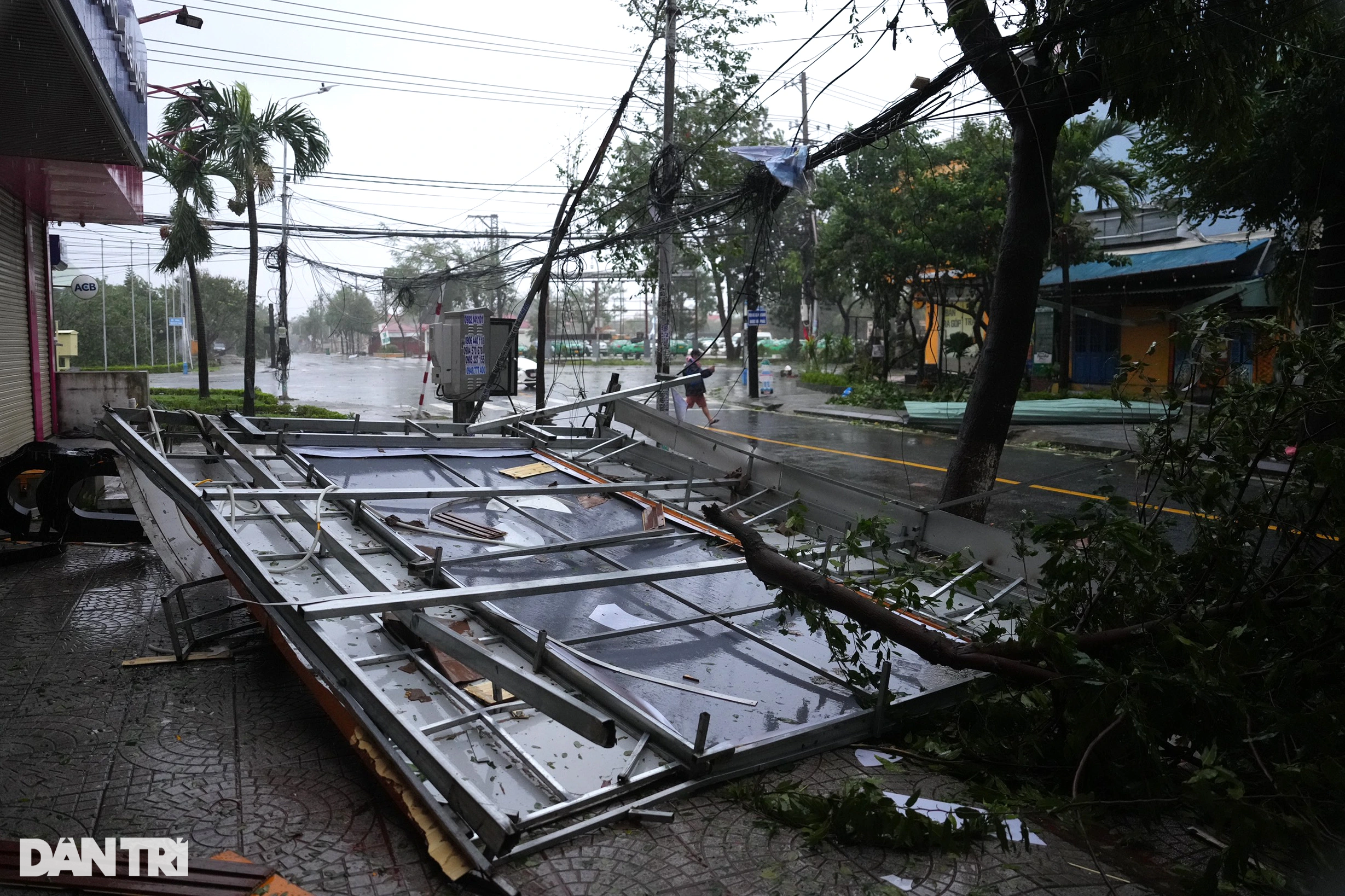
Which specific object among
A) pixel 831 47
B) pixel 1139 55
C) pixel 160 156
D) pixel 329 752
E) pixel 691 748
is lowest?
pixel 329 752

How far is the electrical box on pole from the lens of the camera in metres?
15.2

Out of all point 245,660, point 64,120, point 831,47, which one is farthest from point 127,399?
point 831,47

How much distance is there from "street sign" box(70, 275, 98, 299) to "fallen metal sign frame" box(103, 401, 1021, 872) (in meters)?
16.4

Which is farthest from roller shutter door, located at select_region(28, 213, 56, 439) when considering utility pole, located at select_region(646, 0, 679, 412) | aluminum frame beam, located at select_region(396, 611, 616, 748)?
aluminum frame beam, located at select_region(396, 611, 616, 748)

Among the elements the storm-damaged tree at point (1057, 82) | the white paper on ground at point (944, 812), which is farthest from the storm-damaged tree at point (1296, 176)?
the white paper on ground at point (944, 812)

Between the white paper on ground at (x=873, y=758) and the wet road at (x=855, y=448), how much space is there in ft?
5.27

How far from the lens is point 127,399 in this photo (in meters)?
14.6

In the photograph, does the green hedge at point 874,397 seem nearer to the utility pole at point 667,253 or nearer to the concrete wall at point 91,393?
the utility pole at point 667,253

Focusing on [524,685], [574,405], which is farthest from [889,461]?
[524,685]

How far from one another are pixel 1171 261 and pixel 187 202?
24.3m

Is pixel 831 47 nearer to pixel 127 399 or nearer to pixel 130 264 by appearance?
pixel 127 399

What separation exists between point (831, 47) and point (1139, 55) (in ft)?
8.18

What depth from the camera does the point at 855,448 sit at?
17.4 m

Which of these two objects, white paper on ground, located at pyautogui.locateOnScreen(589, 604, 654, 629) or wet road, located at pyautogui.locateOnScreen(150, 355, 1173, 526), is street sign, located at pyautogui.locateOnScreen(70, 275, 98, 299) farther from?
white paper on ground, located at pyautogui.locateOnScreen(589, 604, 654, 629)
